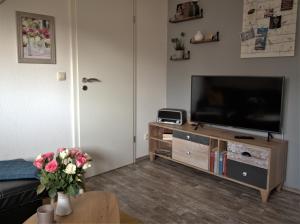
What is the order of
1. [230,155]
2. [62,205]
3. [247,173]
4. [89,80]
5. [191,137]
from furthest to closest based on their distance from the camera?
1. [191,137]
2. [89,80]
3. [230,155]
4. [247,173]
5. [62,205]

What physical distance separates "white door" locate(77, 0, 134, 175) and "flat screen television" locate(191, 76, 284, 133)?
913 mm

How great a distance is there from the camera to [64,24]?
295 cm

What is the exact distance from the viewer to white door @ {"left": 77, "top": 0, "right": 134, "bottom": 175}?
3.14m

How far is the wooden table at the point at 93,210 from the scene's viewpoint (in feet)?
5.28

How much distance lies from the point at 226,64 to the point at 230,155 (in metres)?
1.15

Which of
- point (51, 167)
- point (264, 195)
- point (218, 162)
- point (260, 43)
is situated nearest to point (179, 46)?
point (260, 43)

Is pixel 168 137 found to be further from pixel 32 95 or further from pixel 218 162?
pixel 32 95

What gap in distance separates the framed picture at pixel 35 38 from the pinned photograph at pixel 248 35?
6.89 feet

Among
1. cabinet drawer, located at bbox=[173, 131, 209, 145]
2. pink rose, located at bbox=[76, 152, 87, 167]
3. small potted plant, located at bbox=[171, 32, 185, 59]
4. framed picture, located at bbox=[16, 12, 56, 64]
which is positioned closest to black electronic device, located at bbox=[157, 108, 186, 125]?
cabinet drawer, located at bbox=[173, 131, 209, 145]

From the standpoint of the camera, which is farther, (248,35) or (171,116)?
(171,116)

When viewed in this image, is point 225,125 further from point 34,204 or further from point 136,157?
point 34,204

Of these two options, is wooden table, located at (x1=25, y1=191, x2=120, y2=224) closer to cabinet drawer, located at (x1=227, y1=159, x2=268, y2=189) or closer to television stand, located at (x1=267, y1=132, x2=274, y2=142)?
cabinet drawer, located at (x1=227, y1=159, x2=268, y2=189)

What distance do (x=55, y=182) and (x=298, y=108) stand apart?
2484 mm

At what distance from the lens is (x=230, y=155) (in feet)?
9.75
